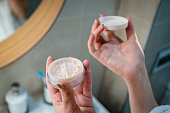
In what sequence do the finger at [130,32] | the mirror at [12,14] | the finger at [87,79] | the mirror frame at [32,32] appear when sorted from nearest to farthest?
1. the finger at [87,79]
2. the finger at [130,32]
3. the mirror frame at [32,32]
4. the mirror at [12,14]

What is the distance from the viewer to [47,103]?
89cm

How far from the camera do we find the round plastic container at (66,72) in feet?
1.54

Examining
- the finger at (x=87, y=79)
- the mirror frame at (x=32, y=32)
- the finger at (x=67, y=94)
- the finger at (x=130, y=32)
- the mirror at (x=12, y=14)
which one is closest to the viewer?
the finger at (x=67, y=94)

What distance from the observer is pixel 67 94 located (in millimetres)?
414

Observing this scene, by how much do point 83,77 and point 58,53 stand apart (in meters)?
0.44

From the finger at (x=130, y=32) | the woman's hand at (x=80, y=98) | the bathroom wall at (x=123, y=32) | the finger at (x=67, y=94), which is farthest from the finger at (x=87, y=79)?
the bathroom wall at (x=123, y=32)

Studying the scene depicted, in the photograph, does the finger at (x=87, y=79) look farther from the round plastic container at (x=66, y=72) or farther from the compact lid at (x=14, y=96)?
the compact lid at (x=14, y=96)

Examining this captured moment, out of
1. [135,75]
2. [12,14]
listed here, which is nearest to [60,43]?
[135,75]

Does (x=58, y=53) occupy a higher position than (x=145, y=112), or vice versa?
(x=58, y=53)

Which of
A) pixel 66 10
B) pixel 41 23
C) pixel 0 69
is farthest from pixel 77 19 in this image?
pixel 0 69

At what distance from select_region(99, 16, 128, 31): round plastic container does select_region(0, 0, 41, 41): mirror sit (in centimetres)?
54

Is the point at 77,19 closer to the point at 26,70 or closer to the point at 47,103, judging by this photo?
the point at 26,70

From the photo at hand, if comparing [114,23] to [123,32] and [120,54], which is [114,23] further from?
[123,32]

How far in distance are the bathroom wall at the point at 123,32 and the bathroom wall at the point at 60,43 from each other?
103 mm
